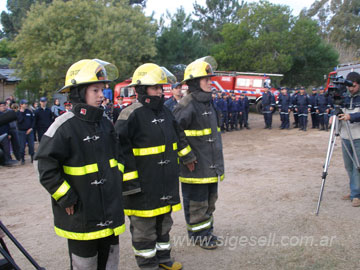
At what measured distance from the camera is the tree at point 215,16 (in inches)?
1836

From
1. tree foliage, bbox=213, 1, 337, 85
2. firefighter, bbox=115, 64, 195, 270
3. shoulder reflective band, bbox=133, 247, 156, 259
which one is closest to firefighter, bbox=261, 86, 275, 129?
tree foliage, bbox=213, 1, 337, 85

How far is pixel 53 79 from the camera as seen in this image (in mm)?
23406

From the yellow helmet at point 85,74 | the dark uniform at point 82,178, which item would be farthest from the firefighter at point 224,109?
the dark uniform at point 82,178

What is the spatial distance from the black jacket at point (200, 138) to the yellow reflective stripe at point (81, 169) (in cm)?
Answer: 169

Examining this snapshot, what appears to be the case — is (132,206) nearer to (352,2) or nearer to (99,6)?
(99,6)

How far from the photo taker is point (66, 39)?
21625 millimetres

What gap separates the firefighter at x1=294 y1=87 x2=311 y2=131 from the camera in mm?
16188

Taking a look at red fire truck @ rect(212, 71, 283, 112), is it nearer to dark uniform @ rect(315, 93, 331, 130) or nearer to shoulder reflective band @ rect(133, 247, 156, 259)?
dark uniform @ rect(315, 93, 331, 130)

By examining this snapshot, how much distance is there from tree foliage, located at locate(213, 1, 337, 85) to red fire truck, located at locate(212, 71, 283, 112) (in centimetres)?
682

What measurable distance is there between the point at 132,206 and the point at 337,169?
6.00 m

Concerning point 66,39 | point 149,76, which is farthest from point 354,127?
point 66,39

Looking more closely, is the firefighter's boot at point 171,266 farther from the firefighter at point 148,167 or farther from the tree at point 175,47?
the tree at point 175,47

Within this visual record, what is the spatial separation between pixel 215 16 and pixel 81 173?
47920 mm

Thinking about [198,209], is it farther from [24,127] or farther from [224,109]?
[224,109]
